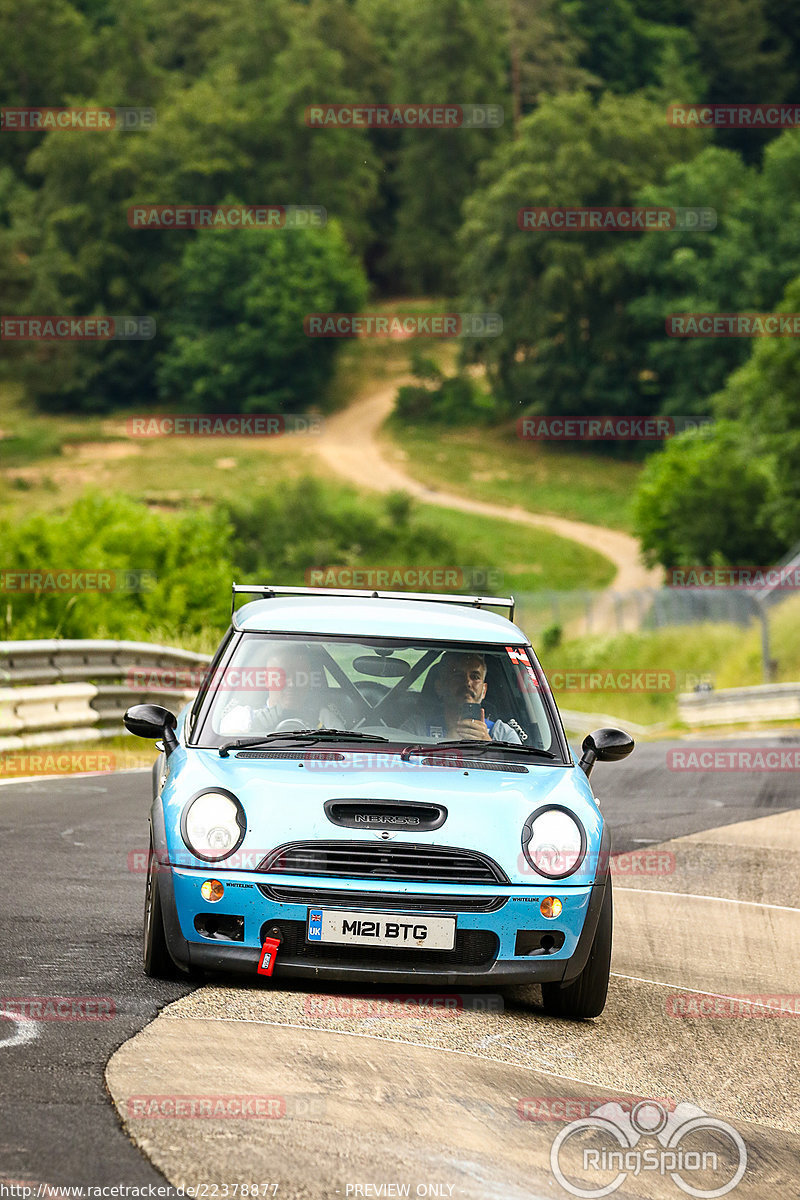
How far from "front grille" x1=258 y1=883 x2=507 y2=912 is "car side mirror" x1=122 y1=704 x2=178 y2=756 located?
134 centimetres

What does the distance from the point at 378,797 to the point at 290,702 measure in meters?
1.03

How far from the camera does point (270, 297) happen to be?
114250 millimetres

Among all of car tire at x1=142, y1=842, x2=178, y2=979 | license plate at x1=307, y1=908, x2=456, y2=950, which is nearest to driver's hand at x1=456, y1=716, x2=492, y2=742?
license plate at x1=307, y1=908, x2=456, y2=950

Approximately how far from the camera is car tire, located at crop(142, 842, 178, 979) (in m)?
6.40

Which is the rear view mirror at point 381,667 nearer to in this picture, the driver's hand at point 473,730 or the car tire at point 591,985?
the driver's hand at point 473,730

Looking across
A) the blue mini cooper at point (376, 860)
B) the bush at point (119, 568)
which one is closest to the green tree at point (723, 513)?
the bush at point (119, 568)

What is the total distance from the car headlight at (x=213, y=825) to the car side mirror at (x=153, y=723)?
3.08 feet

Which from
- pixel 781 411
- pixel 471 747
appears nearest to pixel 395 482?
pixel 781 411

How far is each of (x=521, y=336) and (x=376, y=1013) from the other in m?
99.2

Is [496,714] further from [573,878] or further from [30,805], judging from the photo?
[30,805]

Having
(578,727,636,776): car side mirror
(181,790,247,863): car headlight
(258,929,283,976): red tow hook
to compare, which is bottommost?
(258,929,283,976): red tow hook

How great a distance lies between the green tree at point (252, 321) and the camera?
114 metres

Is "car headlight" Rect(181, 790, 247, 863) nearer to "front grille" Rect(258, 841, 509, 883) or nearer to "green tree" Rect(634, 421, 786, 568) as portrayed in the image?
"front grille" Rect(258, 841, 509, 883)

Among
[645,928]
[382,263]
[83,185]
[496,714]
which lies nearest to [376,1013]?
[496,714]
